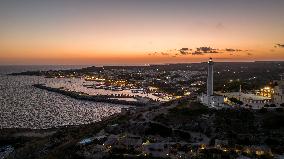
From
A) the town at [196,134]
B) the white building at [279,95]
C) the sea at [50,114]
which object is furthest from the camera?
the sea at [50,114]

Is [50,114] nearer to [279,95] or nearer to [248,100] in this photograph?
[248,100]

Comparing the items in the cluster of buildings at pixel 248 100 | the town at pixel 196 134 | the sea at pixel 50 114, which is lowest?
the sea at pixel 50 114

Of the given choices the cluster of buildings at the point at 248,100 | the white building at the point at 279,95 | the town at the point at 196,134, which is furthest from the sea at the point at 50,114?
the white building at the point at 279,95

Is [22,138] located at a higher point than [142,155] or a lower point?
lower

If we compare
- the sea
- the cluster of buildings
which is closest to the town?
the cluster of buildings

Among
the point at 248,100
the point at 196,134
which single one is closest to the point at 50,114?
the point at 248,100

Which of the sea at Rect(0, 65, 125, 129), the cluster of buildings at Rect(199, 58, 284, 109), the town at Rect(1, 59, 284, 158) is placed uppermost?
the cluster of buildings at Rect(199, 58, 284, 109)

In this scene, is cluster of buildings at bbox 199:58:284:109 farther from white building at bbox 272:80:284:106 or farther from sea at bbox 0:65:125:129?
sea at bbox 0:65:125:129

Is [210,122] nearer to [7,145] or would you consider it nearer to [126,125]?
[126,125]

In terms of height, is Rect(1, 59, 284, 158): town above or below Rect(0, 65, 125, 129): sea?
above

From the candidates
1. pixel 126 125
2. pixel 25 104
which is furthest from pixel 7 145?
pixel 25 104

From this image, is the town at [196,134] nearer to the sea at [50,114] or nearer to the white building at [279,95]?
the white building at [279,95]
